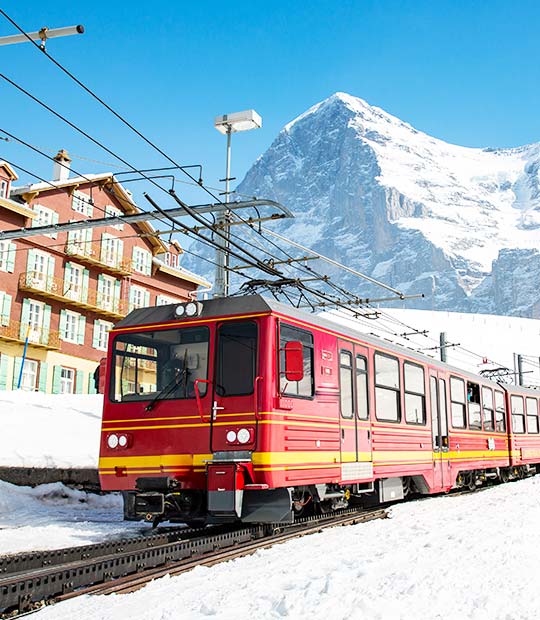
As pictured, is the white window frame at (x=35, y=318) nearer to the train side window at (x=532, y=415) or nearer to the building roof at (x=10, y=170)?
the building roof at (x=10, y=170)

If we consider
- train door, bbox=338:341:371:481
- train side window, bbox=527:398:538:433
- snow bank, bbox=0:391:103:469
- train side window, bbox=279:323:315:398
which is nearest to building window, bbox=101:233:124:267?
snow bank, bbox=0:391:103:469

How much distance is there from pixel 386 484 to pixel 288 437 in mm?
4100

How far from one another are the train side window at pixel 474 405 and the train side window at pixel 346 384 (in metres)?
6.95

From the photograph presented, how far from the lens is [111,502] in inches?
577

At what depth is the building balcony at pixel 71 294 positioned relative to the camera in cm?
3428

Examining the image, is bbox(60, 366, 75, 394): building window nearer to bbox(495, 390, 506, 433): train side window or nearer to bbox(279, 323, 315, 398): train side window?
bbox(495, 390, 506, 433): train side window

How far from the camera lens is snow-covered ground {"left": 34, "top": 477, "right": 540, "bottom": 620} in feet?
18.2

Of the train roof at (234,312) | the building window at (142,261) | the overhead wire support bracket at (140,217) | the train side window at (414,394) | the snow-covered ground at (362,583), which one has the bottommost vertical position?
the snow-covered ground at (362,583)

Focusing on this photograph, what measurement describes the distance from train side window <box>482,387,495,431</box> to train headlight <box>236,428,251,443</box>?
10811 mm

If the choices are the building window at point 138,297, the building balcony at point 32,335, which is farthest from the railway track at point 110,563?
the building window at point 138,297

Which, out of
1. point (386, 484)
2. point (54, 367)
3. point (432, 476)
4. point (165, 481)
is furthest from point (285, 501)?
point (54, 367)

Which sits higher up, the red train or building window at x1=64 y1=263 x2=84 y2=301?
building window at x1=64 y1=263 x2=84 y2=301

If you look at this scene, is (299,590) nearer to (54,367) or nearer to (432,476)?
(432,476)

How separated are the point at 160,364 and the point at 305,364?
2.07 meters
